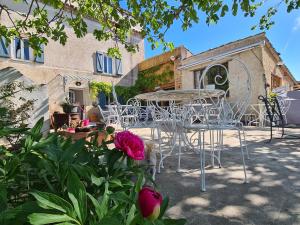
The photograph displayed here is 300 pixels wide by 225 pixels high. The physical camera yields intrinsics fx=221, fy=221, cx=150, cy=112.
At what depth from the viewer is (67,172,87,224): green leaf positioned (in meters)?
0.46

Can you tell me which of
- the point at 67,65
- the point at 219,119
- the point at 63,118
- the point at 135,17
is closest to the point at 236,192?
the point at 219,119

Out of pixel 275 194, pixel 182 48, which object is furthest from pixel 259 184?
pixel 182 48

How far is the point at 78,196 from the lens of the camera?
49 cm

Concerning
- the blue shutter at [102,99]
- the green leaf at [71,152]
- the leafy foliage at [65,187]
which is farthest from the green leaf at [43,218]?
the blue shutter at [102,99]

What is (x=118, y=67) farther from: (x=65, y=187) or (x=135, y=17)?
(x=65, y=187)

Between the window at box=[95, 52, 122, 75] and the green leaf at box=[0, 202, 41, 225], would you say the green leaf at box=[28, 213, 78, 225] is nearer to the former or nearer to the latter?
the green leaf at box=[0, 202, 41, 225]

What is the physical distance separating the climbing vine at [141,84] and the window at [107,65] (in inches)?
33.7

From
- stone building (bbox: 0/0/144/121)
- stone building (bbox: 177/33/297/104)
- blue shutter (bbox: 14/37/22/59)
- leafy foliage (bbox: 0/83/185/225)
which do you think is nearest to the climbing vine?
stone building (bbox: 0/0/144/121)

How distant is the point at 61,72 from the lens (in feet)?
37.3

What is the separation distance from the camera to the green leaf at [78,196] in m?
0.46

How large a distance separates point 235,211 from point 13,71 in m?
4.28

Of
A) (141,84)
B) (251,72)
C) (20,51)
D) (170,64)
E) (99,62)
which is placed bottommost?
(251,72)

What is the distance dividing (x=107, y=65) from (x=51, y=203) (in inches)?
533

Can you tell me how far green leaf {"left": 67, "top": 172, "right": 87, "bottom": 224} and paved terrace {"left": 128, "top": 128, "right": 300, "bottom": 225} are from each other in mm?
1026
